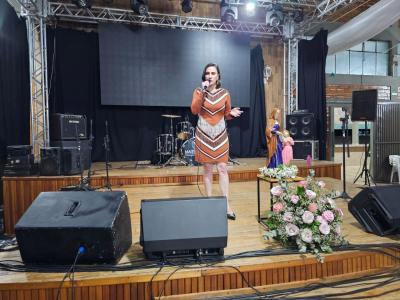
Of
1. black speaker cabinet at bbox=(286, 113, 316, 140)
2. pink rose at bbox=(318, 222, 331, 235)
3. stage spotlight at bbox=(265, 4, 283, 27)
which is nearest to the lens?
pink rose at bbox=(318, 222, 331, 235)

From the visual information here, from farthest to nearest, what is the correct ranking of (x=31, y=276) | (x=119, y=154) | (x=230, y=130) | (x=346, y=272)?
(x=230, y=130) < (x=119, y=154) < (x=346, y=272) < (x=31, y=276)

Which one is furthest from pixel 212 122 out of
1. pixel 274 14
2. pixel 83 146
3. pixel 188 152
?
pixel 274 14

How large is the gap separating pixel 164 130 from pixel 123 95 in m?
1.18

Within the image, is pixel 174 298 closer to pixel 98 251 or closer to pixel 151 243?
pixel 151 243

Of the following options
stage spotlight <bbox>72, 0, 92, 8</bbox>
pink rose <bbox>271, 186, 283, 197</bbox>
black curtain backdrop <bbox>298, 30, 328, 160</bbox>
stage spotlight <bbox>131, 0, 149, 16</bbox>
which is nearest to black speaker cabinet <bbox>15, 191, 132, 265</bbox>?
pink rose <bbox>271, 186, 283, 197</bbox>

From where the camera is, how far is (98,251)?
6.11 ft

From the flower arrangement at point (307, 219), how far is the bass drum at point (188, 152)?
366 centimetres

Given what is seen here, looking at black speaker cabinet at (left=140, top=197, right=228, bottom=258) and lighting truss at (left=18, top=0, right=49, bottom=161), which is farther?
lighting truss at (left=18, top=0, right=49, bottom=161)

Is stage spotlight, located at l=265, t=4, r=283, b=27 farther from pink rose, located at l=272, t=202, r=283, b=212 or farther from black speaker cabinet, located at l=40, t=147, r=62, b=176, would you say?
pink rose, located at l=272, t=202, r=283, b=212

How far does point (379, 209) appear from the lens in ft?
7.93

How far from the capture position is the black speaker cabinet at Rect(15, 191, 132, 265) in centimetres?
179

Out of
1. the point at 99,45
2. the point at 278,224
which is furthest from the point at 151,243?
the point at 99,45

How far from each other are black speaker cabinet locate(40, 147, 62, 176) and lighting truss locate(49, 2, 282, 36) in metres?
2.91

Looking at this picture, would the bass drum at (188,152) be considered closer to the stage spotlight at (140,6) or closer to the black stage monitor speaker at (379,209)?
the stage spotlight at (140,6)
